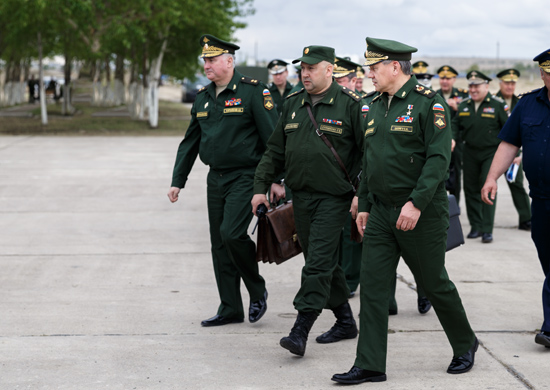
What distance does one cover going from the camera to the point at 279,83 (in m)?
11.4

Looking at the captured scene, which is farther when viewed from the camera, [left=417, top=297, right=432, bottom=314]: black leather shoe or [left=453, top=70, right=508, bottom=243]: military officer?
[left=453, top=70, right=508, bottom=243]: military officer

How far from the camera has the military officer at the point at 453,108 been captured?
9.75 m

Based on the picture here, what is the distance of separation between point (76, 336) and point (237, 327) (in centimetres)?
106

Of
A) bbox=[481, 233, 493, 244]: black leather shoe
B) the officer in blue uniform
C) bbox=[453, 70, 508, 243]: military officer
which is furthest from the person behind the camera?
bbox=[453, 70, 508, 243]: military officer

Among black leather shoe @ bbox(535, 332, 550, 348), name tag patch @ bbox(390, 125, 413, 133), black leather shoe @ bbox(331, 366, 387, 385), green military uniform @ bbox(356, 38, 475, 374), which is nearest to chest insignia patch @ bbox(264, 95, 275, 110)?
green military uniform @ bbox(356, 38, 475, 374)

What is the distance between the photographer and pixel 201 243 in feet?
28.9

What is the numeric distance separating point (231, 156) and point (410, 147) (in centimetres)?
158

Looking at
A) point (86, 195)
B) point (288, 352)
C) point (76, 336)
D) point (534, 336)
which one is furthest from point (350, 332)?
point (86, 195)

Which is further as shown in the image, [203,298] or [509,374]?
[203,298]

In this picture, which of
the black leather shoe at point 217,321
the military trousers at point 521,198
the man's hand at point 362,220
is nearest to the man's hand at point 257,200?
the man's hand at point 362,220

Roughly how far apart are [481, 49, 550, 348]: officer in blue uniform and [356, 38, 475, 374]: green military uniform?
0.92 metres

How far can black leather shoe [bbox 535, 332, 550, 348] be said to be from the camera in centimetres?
493

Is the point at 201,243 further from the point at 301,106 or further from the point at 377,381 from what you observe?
the point at 377,381

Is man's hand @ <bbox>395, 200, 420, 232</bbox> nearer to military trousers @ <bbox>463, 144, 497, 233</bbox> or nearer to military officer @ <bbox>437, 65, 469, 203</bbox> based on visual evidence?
military trousers @ <bbox>463, 144, 497, 233</bbox>
